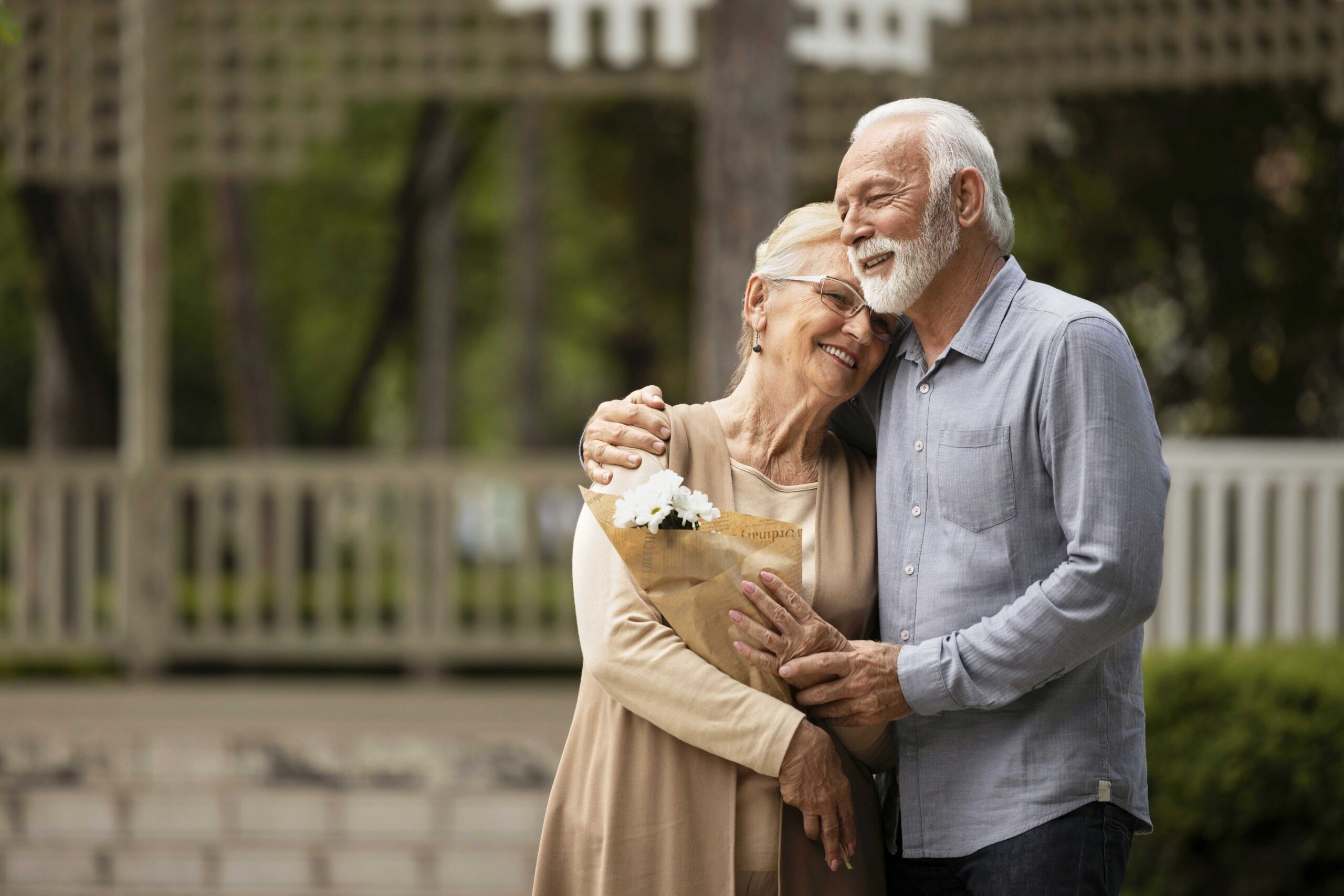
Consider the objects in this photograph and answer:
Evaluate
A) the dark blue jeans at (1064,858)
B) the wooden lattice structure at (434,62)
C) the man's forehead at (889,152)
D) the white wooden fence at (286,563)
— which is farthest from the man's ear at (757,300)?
the white wooden fence at (286,563)

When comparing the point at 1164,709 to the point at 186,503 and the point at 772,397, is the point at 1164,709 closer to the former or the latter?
the point at 772,397

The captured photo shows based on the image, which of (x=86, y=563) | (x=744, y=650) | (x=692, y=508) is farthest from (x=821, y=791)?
(x=86, y=563)

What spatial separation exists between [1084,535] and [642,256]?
36.8 ft

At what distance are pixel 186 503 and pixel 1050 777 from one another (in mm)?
13678

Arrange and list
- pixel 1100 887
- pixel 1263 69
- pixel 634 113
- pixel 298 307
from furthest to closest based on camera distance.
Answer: pixel 298 307 < pixel 634 113 < pixel 1263 69 < pixel 1100 887

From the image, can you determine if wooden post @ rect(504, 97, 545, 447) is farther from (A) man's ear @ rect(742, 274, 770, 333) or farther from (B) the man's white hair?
(B) the man's white hair

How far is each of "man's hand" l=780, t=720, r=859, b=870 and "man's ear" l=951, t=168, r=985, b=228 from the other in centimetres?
80

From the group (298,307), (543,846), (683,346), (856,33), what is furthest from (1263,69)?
(298,307)

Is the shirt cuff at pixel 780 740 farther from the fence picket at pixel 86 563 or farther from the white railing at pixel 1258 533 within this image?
the fence picket at pixel 86 563

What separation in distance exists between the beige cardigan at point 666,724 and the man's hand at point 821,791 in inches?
1.2

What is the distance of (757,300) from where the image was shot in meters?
2.29

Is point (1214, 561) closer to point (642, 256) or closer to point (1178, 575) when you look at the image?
point (1178, 575)

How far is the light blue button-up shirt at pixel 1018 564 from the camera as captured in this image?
1911 millimetres

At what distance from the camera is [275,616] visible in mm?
9586
